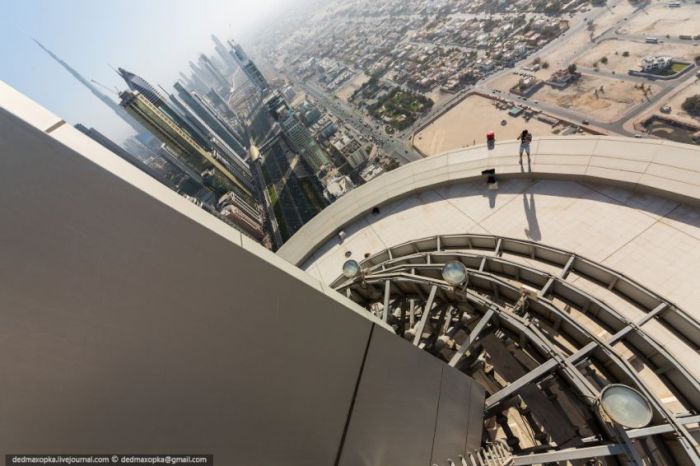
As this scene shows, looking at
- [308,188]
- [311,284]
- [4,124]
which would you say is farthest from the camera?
[308,188]

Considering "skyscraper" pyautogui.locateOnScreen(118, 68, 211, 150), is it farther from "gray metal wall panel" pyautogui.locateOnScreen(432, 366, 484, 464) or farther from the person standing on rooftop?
"gray metal wall panel" pyautogui.locateOnScreen(432, 366, 484, 464)

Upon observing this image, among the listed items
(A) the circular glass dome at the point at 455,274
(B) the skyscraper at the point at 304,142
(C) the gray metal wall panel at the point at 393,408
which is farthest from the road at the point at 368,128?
(C) the gray metal wall panel at the point at 393,408

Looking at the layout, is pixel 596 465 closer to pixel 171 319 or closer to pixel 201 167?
pixel 171 319

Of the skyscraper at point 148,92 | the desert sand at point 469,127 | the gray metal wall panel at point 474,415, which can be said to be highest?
the skyscraper at point 148,92

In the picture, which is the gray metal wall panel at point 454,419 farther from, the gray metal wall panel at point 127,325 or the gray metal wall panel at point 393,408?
the gray metal wall panel at point 127,325

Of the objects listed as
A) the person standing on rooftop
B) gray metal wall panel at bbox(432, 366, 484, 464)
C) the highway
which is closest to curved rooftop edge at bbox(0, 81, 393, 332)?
gray metal wall panel at bbox(432, 366, 484, 464)

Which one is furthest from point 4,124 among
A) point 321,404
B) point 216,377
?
point 321,404
